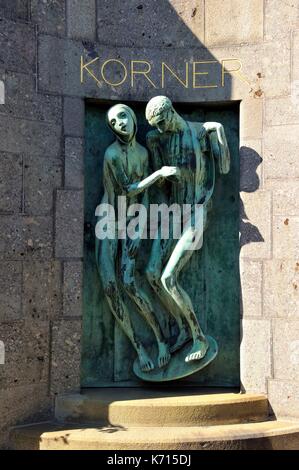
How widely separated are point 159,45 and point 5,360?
281cm

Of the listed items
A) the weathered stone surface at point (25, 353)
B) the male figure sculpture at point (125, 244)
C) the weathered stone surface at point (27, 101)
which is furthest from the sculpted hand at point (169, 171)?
the weathered stone surface at point (25, 353)

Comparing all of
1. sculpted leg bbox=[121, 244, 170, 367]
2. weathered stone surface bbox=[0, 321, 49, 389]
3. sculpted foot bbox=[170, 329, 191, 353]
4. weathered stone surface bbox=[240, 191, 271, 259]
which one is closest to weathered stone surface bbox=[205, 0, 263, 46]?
weathered stone surface bbox=[240, 191, 271, 259]

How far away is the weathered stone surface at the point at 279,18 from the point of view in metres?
5.94

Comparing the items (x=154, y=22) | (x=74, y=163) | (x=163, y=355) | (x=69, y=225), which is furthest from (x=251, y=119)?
(x=163, y=355)

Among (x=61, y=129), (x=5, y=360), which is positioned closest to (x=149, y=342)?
(x=5, y=360)

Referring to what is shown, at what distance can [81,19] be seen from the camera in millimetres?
6016

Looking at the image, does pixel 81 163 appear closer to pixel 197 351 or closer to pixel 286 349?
pixel 197 351

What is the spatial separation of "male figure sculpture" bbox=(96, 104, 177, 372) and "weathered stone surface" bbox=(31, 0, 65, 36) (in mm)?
780

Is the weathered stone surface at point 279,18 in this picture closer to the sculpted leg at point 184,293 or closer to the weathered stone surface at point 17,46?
the sculpted leg at point 184,293

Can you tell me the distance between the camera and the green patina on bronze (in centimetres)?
602

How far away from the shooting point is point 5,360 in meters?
5.56

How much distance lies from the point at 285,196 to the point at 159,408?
6.23 ft

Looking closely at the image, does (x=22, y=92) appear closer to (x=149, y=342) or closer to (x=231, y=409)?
(x=149, y=342)

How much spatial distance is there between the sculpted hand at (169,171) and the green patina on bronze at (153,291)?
12 cm
